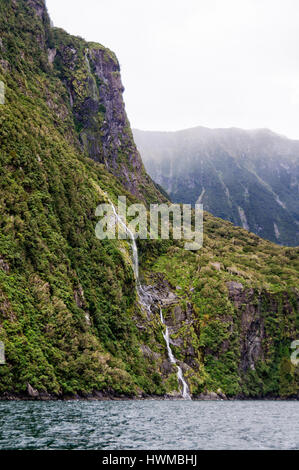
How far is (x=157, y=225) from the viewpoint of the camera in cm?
12900

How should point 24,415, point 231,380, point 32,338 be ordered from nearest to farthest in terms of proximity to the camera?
point 24,415
point 32,338
point 231,380

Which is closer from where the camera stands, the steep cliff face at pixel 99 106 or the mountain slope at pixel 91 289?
the mountain slope at pixel 91 289

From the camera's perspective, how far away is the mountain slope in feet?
202

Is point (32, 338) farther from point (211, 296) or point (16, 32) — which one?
point (16, 32)

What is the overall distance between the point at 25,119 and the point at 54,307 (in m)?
42.7

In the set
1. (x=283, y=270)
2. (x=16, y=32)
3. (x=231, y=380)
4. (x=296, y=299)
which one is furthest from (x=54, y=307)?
(x=16, y=32)

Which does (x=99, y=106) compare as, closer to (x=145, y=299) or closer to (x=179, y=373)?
(x=145, y=299)

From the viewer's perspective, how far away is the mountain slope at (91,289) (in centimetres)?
6161

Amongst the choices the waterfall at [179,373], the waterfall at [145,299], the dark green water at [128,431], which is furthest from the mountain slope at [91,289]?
the dark green water at [128,431]

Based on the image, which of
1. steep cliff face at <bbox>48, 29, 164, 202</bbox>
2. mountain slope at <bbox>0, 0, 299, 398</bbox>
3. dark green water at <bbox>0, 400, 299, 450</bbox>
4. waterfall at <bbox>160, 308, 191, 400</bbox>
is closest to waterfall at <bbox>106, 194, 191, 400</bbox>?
waterfall at <bbox>160, 308, 191, 400</bbox>

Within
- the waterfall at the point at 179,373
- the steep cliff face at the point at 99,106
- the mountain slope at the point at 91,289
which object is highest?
the steep cliff face at the point at 99,106

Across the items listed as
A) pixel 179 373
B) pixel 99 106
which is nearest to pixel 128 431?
pixel 179 373

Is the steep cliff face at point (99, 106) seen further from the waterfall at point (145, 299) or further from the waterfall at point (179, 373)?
the waterfall at point (179, 373)
